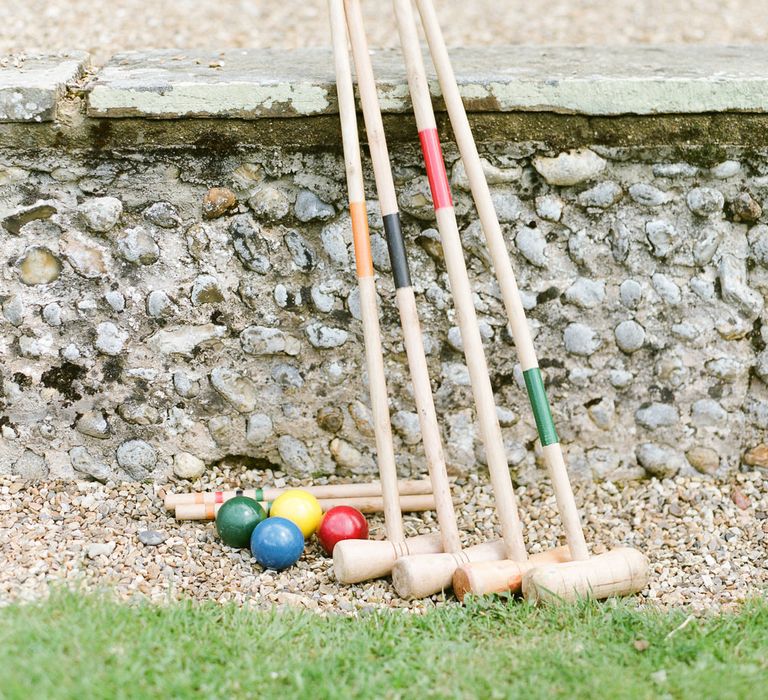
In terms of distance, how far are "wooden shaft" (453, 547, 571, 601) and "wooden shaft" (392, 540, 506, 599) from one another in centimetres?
4

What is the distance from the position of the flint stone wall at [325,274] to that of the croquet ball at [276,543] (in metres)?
0.44

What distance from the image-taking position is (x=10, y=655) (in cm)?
215

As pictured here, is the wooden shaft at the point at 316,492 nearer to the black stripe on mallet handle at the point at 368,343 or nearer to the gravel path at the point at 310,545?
the gravel path at the point at 310,545

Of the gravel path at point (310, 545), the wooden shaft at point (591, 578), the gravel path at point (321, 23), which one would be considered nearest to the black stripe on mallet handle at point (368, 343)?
the gravel path at point (310, 545)

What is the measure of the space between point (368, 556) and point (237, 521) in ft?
1.43

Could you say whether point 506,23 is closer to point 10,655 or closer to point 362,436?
point 362,436

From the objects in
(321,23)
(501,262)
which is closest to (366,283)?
(501,262)

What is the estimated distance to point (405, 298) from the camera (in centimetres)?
278

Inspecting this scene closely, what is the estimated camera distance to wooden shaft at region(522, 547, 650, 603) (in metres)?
2.58

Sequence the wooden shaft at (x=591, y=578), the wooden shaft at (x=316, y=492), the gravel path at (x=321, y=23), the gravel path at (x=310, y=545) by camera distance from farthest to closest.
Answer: the gravel path at (x=321, y=23) < the wooden shaft at (x=316, y=492) < the gravel path at (x=310, y=545) < the wooden shaft at (x=591, y=578)

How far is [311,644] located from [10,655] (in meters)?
0.72

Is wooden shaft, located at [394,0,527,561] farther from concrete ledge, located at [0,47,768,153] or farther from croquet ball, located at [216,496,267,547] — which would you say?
croquet ball, located at [216,496,267,547]

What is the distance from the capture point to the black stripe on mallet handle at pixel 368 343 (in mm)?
2758

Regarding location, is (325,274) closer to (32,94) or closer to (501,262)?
(501,262)
